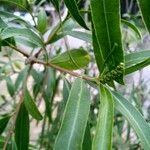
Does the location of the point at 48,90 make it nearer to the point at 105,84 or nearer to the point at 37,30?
the point at 37,30

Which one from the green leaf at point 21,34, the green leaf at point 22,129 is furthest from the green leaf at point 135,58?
the green leaf at point 22,129

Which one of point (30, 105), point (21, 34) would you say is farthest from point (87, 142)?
point (21, 34)

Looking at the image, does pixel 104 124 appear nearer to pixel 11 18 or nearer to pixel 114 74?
pixel 114 74

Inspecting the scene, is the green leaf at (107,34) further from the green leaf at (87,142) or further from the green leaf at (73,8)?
the green leaf at (87,142)

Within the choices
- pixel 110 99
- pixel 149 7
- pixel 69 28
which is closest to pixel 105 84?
pixel 110 99

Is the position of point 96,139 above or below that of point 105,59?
below

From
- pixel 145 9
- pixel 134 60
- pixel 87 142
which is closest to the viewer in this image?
pixel 145 9

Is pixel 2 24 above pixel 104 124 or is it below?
above
